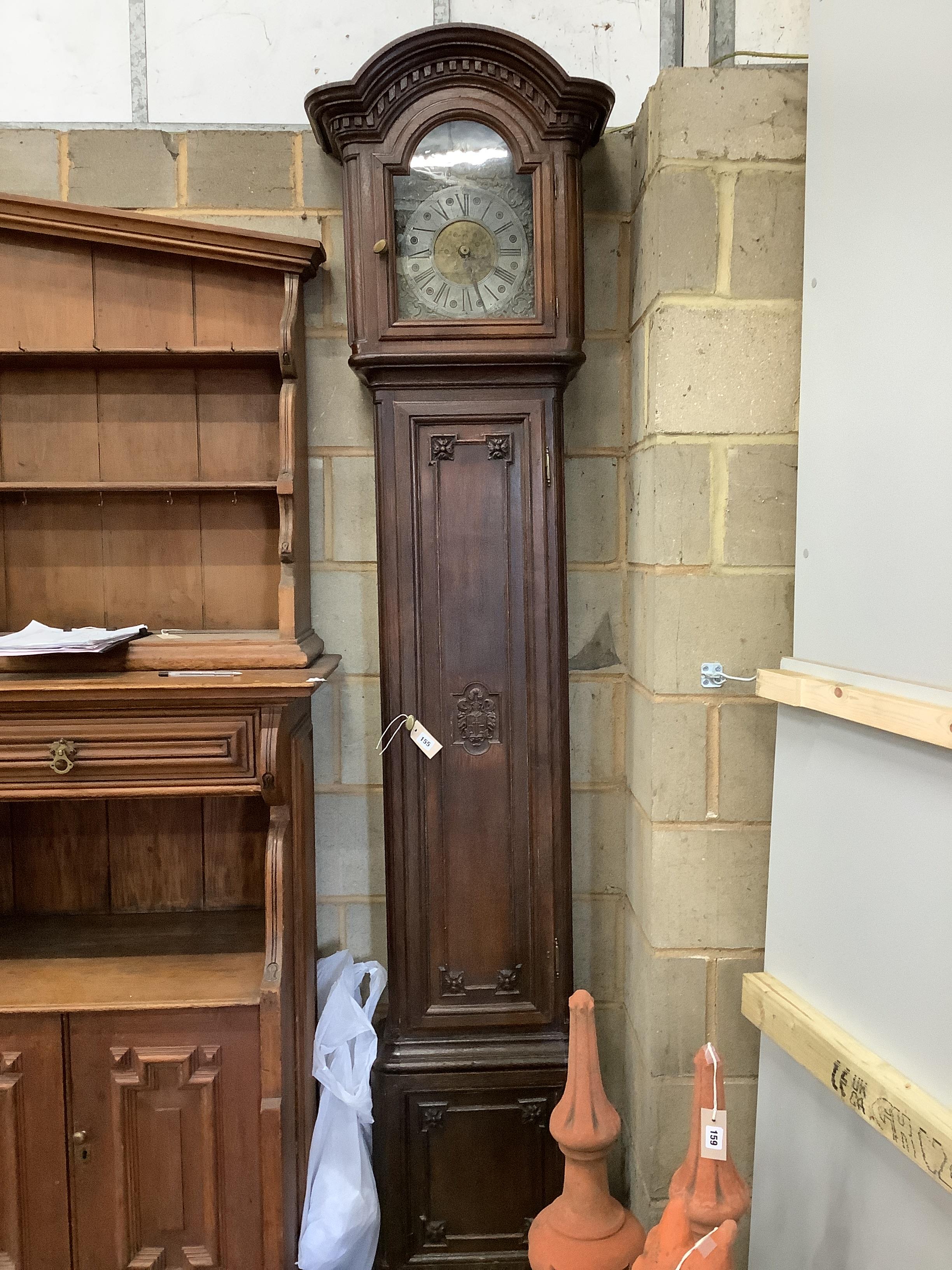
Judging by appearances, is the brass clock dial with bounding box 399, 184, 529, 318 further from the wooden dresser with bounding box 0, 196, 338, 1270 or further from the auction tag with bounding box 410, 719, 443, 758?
the auction tag with bounding box 410, 719, 443, 758

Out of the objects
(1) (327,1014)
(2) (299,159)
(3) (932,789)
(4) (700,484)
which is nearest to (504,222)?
(2) (299,159)

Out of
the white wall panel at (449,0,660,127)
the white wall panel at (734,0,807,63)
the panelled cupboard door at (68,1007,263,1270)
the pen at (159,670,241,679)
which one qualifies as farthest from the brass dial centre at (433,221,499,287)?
the panelled cupboard door at (68,1007,263,1270)

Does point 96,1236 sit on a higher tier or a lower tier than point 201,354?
lower

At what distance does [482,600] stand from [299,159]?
1.00 metres

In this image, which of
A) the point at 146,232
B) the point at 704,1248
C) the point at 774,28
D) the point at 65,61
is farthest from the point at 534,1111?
the point at 65,61

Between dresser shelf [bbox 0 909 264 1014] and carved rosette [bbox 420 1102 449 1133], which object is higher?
dresser shelf [bbox 0 909 264 1014]

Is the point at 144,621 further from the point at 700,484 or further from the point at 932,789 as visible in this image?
the point at 932,789

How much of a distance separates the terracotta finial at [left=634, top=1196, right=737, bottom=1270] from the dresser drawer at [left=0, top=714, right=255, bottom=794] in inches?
37.2

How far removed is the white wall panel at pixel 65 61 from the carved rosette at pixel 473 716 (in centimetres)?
140

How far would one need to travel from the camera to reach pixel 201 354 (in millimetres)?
1673

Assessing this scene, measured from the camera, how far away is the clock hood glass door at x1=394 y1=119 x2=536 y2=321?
163 cm

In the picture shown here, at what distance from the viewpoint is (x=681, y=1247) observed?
1.17 meters

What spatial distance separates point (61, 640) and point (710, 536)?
118 centimetres

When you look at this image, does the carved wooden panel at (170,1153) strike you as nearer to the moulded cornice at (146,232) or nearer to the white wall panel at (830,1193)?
the white wall panel at (830,1193)
